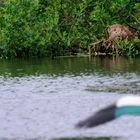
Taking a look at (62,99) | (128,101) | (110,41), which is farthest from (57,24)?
(128,101)

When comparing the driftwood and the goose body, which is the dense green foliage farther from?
the goose body

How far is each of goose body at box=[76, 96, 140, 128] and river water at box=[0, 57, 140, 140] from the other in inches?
246

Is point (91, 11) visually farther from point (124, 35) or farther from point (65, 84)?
point (65, 84)

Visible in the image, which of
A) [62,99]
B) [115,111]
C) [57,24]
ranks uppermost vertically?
[57,24]

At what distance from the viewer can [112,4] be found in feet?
114

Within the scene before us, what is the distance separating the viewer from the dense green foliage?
34344mm

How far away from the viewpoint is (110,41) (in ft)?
110

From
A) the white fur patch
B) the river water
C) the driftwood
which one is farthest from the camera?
the driftwood

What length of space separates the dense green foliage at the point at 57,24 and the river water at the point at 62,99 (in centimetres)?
943

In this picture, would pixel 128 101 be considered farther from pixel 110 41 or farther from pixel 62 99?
pixel 110 41

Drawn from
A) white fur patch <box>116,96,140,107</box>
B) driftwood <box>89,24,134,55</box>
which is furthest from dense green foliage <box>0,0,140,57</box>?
white fur patch <box>116,96,140,107</box>

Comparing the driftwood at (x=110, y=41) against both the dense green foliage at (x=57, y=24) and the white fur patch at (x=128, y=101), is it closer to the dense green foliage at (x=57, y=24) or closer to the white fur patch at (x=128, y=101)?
the dense green foliage at (x=57, y=24)

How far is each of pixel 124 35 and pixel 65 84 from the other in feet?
51.8

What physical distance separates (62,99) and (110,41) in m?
19.0
